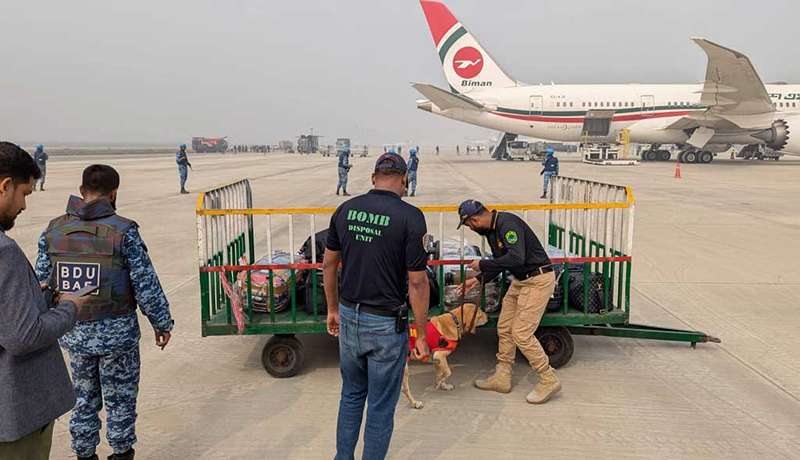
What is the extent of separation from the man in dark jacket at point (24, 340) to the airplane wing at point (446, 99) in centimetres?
3358

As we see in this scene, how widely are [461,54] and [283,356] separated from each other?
38.7 meters

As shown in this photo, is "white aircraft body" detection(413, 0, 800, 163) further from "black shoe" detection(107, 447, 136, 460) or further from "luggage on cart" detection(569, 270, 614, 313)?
"black shoe" detection(107, 447, 136, 460)

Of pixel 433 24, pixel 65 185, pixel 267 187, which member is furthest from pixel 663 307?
pixel 433 24

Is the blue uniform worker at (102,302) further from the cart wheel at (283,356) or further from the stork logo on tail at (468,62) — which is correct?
the stork logo on tail at (468,62)

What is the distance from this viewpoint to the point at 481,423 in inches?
160

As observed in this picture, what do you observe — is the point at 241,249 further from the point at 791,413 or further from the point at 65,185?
the point at 65,185

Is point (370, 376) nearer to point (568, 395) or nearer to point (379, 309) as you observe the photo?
point (379, 309)

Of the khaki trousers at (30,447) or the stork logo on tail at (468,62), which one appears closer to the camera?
the khaki trousers at (30,447)

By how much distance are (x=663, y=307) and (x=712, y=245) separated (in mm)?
4324

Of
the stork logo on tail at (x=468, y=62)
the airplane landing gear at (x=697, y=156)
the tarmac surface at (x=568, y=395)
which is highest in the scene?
the stork logo on tail at (x=468, y=62)

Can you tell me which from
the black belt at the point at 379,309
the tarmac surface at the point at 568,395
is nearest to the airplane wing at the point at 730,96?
the tarmac surface at the point at 568,395

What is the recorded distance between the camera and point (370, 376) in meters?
3.13

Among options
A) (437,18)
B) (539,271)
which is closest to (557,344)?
(539,271)

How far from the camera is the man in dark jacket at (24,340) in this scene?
6.82ft
